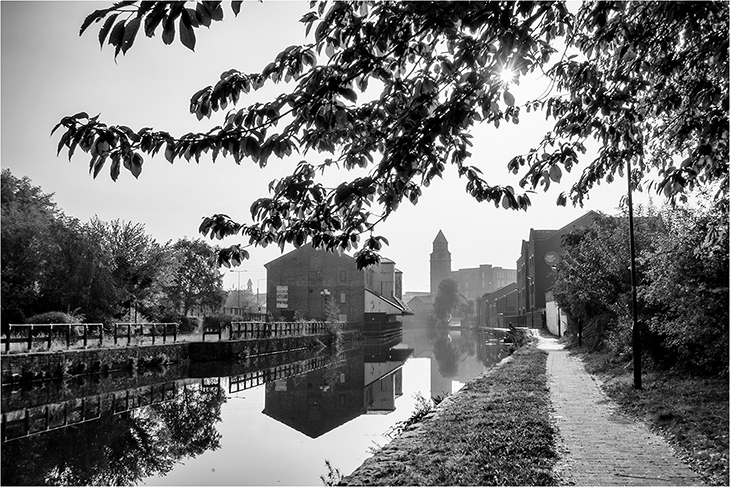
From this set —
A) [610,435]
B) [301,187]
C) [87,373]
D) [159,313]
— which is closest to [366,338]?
[159,313]

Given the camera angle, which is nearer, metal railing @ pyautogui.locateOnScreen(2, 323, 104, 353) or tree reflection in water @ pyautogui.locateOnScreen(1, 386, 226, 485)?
tree reflection in water @ pyautogui.locateOnScreen(1, 386, 226, 485)

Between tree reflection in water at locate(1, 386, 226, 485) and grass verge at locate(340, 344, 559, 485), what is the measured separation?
14.1 feet

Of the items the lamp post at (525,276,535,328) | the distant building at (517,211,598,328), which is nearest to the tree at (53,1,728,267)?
the distant building at (517,211,598,328)

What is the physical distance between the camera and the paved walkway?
221 inches

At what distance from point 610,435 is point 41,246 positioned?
27561mm

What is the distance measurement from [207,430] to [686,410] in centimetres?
900

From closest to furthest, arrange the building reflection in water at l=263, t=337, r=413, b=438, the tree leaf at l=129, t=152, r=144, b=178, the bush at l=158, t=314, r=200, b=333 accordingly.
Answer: the tree leaf at l=129, t=152, r=144, b=178
the building reflection in water at l=263, t=337, r=413, b=438
the bush at l=158, t=314, r=200, b=333

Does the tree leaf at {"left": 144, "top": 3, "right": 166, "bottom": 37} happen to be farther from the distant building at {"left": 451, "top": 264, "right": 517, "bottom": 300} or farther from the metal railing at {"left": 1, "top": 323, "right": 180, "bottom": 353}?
the distant building at {"left": 451, "top": 264, "right": 517, "bottom": 300}

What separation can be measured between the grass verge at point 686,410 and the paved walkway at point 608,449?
172 millimetres

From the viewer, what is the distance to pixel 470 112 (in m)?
3.59

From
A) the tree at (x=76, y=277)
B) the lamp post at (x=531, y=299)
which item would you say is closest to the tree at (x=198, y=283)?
the tree at (x=76, y=277)

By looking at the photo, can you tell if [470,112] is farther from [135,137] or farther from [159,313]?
[159,313]

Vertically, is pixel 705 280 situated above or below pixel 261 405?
above

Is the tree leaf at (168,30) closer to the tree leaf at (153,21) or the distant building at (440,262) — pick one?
the tree leaf at (153,21)
